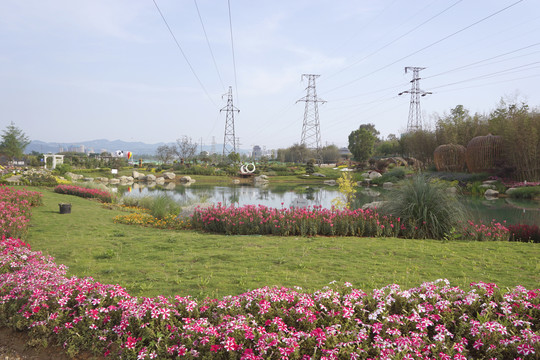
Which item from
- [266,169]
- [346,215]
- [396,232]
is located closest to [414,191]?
[396,232]

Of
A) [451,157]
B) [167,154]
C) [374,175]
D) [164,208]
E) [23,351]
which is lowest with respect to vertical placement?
[23,351]

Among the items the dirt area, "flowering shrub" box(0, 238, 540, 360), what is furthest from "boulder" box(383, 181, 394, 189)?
the dirt area

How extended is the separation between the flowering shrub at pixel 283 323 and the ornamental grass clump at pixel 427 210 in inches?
174

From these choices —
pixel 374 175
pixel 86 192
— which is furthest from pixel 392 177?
pixel 86 192

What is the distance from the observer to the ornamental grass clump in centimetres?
724

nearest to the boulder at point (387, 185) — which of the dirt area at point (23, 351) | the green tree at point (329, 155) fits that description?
the dirt area at point (23, 351)

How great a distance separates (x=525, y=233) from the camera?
24.7 feet

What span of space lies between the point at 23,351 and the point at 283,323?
2.22 m

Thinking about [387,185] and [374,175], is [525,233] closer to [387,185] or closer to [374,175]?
[387,185]

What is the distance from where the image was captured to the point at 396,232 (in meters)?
7.17

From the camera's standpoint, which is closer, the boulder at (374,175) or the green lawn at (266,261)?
the green lawn at (266,261)

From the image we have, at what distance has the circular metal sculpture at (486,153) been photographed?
851 inches

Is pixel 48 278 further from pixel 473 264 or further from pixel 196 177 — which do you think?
pixel 196 177

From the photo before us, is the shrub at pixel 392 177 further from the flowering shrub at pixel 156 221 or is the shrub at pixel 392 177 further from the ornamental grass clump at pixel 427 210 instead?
the flowering shrub at pixel 156 221
